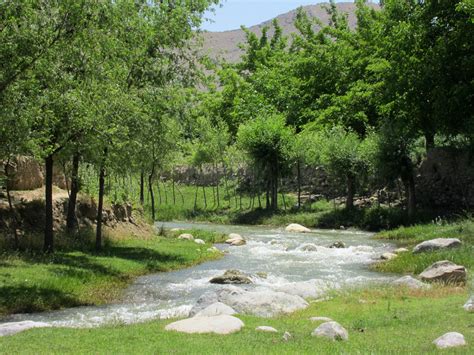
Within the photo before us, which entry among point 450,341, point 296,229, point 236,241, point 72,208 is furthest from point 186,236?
point 450,341

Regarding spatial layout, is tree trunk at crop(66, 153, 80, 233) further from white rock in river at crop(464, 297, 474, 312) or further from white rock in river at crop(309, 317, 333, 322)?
white rock in river at crop(464, 297, 474, 312)

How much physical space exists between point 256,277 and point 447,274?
7.70 metres

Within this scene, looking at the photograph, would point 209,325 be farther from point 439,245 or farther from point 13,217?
point 439,245

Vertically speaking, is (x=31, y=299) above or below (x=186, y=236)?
above

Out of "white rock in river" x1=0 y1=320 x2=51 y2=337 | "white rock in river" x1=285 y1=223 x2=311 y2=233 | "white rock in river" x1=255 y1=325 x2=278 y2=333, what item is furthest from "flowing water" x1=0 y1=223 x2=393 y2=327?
"white rock in river" x1=285 y1=223 x2=311 y2=233

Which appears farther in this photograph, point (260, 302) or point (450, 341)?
point (260, 302)

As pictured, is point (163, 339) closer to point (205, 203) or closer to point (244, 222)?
point (244, 222)

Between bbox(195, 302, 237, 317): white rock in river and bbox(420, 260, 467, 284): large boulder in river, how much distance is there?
8790 millimetres

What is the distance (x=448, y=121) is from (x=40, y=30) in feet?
110

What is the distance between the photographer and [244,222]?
5888cm

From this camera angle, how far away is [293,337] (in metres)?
12.2

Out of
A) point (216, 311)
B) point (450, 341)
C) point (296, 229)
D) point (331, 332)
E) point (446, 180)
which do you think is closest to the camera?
point (450, 341)

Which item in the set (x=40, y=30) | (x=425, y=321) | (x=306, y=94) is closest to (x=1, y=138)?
(x=40, y=30)

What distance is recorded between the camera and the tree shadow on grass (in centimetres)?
1778
